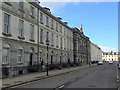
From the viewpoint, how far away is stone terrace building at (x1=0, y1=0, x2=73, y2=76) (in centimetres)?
3159

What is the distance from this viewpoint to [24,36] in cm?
3791

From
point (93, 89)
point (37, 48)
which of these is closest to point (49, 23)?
point (37, 48)

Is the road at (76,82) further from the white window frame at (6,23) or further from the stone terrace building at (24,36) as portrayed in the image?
the white window frame at (6,23)

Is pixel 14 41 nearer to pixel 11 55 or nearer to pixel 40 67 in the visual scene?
pixel 11 55

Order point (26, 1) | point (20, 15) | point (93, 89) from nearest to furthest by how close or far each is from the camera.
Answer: point (93, 89) → point (20, 15) → point (26, 1)

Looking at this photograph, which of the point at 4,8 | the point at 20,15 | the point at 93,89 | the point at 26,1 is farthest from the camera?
the point at 26,1

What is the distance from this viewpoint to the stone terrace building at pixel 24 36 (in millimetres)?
31587

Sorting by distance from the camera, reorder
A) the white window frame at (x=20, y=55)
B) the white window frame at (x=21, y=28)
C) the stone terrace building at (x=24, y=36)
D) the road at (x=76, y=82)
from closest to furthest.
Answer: the road at (x=76, y=82) < the stone terrace building at (x=24, y=36) < the white window frame at (x=20, y=55) < the white window frame at (x=21, y=28)

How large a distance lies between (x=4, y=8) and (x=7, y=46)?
401 cm

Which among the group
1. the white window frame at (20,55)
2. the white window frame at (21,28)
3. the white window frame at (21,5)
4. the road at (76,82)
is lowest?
the road at (76,82)

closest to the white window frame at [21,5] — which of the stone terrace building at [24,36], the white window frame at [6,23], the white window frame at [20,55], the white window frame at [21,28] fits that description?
the stone terrace building at [24,36]

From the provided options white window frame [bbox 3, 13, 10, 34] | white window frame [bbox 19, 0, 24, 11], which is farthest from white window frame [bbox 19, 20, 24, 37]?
white window frame [bbox 3, 13, 10, 34]

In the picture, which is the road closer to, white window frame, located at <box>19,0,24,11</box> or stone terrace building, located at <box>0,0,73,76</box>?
stone terrace building, located at <box>0,0,73,76</box>

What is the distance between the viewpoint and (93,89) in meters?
18.6
